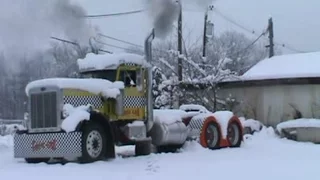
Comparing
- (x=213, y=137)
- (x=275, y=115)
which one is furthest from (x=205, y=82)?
(x=213, y=137)

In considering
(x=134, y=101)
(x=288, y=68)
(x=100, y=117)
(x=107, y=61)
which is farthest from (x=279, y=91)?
(x=100, y=117)

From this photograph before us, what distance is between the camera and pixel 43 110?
15211 mm

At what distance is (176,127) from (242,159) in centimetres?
342

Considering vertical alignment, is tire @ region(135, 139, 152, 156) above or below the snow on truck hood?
below

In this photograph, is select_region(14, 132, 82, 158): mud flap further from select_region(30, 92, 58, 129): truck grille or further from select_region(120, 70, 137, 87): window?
select_region(120, 70, 137, 87): window

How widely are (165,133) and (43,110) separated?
4.09 m

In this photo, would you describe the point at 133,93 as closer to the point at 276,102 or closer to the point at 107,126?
the point at 107,126

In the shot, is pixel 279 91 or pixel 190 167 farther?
pixel 279 91

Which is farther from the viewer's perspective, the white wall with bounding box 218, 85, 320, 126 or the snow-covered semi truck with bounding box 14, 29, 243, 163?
the white wall with bounding box 218, 85, 320, 126

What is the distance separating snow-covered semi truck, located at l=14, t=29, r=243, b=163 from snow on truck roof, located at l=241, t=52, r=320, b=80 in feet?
33.4

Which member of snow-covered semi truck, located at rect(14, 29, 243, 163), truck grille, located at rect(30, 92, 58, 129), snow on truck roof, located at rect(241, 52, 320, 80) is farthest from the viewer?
snow on truck roof, located at rect(241, 52, 320, 80)

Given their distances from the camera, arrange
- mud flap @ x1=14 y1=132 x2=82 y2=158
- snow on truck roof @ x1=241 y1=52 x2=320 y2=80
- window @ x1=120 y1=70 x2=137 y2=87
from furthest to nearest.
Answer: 1. snow on truck roof @ x1=241 y1=52 x2=320 y2=80
2. window @ x1=120 y1=70 x2=137 y2=87
3. mud flap @ x1=14 y1=132 x2=82 y2=158

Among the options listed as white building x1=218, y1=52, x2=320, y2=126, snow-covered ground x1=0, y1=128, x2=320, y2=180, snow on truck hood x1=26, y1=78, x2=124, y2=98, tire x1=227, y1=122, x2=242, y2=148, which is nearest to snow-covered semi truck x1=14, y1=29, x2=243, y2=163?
snow on truck hood x1=26, y1=78, x2=124, y2=98

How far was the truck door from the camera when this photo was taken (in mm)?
16781
